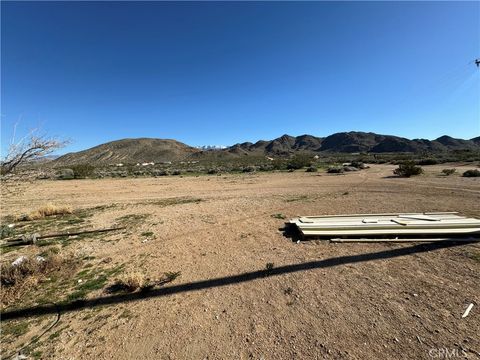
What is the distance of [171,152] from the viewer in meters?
123

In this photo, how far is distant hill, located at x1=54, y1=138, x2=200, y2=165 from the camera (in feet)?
363

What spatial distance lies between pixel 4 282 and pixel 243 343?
5819mm

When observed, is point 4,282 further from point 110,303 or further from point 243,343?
point 243,343

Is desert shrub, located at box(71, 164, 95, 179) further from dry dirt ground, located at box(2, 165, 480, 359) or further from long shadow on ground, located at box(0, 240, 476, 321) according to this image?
long shadow on ground, located at box(0, 240, 476, 321)

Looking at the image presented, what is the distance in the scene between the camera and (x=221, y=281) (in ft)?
Answer: 17.8

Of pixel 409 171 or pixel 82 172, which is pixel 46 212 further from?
pixel 409 171

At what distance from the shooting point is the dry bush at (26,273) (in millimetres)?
5340

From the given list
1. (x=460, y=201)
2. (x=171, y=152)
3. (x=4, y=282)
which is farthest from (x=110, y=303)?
(x=171, y=152)

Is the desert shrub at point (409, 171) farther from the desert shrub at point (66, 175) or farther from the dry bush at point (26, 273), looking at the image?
the desert shrub at point (66, 175)

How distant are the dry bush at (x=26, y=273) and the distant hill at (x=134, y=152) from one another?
107 m

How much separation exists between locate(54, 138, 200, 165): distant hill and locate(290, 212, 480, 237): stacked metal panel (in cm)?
10817

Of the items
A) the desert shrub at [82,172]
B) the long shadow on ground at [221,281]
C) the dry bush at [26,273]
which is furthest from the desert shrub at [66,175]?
the long shadow on ground at [221,281]

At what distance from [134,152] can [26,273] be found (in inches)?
4852

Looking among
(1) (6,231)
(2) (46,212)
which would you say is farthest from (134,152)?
(1) (6,231)
